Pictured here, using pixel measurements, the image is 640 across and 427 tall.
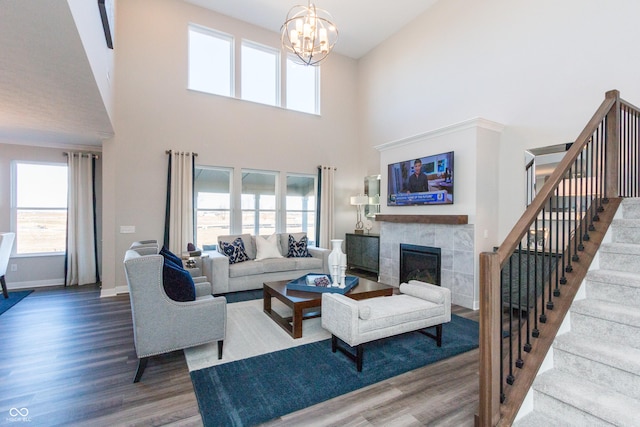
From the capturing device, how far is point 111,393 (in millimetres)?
2299

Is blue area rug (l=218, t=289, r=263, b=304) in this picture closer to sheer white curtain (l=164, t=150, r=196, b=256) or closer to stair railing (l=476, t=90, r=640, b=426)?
sheer white curtain (l=164, t=150, r=196, b=256)

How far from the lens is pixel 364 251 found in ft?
22.0

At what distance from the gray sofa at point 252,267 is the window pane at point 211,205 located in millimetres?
629

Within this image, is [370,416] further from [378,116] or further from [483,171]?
[378,116]

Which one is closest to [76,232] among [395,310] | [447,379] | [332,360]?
[332,360]

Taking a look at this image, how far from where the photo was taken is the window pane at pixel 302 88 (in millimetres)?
7117

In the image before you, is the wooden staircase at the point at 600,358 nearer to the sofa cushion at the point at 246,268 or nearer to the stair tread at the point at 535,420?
the stair tread at the point at 535,420

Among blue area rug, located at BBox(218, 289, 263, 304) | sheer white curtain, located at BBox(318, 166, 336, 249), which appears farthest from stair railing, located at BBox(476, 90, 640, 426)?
sheer white curtain, located at BBox(318, 166, 336, 249)

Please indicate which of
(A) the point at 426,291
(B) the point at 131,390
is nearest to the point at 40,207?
(B) the point at 131,390

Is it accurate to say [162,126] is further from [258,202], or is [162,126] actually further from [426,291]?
[426,291]

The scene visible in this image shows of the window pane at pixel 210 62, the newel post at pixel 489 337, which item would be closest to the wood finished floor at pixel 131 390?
the newel post at pixel 489 337

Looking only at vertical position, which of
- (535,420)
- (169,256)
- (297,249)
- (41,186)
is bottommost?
(535,420)

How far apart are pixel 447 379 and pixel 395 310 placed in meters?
0.68

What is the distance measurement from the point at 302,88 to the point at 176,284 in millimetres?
5946
